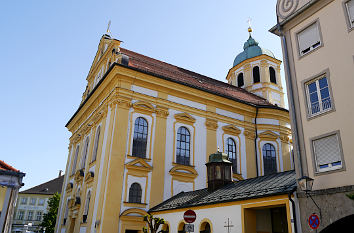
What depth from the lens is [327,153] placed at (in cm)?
1031

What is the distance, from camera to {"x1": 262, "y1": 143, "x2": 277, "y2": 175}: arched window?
24266 mm

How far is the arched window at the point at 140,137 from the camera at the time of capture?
752 inches

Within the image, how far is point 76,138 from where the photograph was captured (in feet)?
90.7

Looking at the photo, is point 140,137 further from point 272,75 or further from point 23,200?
point 23,200

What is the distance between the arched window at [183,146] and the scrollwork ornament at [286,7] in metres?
10.1

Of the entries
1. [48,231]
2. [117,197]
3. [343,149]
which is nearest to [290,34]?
[343,149]

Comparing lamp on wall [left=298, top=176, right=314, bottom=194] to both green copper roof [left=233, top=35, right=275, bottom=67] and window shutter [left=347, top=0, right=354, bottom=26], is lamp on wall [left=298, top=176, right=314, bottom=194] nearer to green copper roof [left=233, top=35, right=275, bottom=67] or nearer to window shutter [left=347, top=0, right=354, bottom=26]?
window shutter [left=347, top=0, right=354, bottom=26]

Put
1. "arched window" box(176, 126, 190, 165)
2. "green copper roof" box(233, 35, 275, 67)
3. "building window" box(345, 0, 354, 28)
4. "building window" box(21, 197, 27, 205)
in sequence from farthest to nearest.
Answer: "building window" box(21, 197, 27, 205), "green copper roof" box(233, 35, 275, 67), "arched window" box(176, 126, 190, 165), "building window" box(345, 0, 354, 28)

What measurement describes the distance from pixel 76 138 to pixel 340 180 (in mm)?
22750

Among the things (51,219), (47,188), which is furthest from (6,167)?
(47,188)

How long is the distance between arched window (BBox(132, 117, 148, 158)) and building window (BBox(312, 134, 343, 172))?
10906 millimetres

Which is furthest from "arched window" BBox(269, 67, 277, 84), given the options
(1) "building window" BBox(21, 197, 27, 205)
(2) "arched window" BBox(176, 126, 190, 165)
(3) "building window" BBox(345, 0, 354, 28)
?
(1) "building window" BBox(21, 197, 27, 205)

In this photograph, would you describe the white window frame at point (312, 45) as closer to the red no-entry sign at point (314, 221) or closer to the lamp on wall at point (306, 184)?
the lamp on wall at point (306, 184)

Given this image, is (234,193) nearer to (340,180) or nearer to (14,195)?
(340,180)
